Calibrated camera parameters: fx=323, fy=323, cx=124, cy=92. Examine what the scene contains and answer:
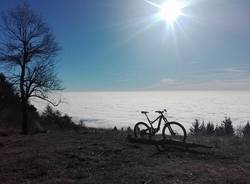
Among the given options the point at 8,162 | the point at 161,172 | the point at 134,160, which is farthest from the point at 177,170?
the point at 8,162

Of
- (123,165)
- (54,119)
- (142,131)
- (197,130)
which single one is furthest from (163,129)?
(54,119)

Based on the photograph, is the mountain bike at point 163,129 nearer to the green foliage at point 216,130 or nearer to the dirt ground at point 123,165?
the dirt ground at point 123,165

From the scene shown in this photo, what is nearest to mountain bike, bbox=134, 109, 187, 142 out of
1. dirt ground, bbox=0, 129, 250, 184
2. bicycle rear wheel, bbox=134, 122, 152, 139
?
bicycle rear wheel, bbox=134, 122, 152, 139

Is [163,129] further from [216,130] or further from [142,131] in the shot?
[216,130]

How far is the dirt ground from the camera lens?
842 cm

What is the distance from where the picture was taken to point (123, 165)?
9.85 meters

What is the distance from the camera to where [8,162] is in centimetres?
1083

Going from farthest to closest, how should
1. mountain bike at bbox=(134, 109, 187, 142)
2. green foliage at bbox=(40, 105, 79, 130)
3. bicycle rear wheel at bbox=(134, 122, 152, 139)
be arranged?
1. green foliage at bbox=(40, 105, 79, 130)
2. bicycle rear wheel at bbox=(134, 122, 152, 139)
3. mountain bike at bbox=(134, 109, 187, 142)

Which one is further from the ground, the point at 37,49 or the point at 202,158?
the point at 37,49

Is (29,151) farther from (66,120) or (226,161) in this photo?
(66,120)

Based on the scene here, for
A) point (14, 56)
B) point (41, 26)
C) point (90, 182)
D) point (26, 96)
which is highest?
point (41, 26)

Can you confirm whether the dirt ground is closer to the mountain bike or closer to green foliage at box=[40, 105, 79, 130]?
the mountain bike

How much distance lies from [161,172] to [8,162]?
17.3ft

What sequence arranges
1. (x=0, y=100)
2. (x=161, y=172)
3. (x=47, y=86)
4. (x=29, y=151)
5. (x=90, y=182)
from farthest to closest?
(x=0, y=100)
(x=47, y=86)
(x=29, y=151)
(x=161, y=172)
(x=90, y=182)
